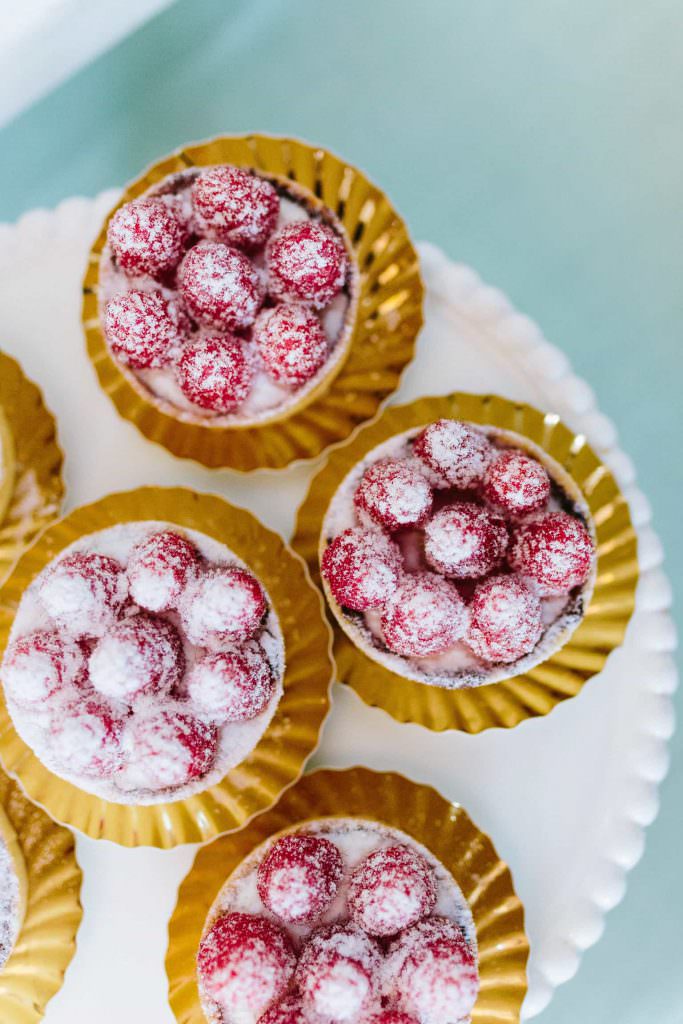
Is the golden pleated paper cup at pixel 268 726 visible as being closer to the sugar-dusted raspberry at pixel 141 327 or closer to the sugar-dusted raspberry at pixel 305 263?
the sugar-dusted raspberry at pixel 141 327

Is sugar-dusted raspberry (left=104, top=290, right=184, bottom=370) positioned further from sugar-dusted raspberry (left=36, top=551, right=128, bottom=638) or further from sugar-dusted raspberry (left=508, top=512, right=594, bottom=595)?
sugar-dusted raspberry (left=508, top=512, right=594, bottom=595)

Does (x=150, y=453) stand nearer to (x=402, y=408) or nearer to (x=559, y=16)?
(x=402, y=408)

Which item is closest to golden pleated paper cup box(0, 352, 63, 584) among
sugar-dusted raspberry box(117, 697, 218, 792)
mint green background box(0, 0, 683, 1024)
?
sugar-dusted raspberry box(117, 697, 218, 792)

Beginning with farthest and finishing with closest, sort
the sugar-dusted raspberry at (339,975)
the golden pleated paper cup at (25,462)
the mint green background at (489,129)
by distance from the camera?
the mint green background at (489,129), the golden pleated paper cup at (25,462), the sugar-dusted raspberry at (339,975)

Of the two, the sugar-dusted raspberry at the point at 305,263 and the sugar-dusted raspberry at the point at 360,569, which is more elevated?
the sugar-dusted raspberry at the point at 305,263

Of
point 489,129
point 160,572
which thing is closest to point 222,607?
point 160,572

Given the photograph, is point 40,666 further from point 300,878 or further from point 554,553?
point 554,553

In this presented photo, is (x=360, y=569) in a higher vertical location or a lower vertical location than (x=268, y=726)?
higher

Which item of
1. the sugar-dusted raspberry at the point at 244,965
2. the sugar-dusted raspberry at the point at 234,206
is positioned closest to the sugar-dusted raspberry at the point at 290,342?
the sugar-dusted raspberry at the point at 234,206
